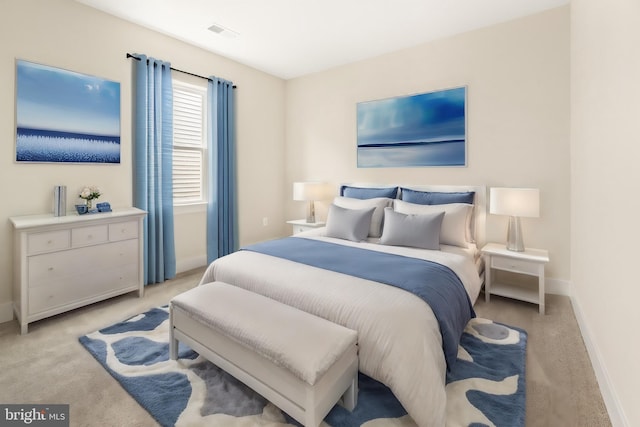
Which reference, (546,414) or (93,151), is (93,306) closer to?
(93,151)

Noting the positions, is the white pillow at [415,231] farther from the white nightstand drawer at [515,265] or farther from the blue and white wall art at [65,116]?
the blue and white wall art at [65,116]

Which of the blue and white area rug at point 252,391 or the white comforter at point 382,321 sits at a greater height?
the white comforter at point 382,321

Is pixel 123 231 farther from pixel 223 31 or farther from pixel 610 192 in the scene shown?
pixel 610 192

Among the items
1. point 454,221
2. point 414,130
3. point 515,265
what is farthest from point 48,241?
point 515,265

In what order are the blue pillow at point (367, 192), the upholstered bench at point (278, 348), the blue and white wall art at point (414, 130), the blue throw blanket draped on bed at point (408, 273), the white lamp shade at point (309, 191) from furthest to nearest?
the white lamp shade at point (309, 191) < the blue pillow at point (367, 192) < the blue and white wall art at point (414, 130) < the blue throw blanket draped on bed at point (408, 273) < the upholstered bench at point (278, 348)

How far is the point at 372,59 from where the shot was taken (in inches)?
154

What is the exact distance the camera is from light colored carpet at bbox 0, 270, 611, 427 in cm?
152

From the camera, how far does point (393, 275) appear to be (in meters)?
1.92

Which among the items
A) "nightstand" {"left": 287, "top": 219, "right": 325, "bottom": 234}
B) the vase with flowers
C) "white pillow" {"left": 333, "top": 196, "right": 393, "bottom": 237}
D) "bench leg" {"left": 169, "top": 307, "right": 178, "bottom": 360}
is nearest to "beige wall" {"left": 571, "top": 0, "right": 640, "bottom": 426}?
"white pillow" {"left": 333, "top": 196, "right": 393, "bottom": 237}

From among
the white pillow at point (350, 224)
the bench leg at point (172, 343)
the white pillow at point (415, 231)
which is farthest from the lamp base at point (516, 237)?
Result: the bench leg at point (172, 343)

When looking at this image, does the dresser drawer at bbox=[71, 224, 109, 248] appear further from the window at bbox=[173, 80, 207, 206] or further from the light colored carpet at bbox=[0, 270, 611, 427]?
the window at bbox=[173, 80, 207, 206]

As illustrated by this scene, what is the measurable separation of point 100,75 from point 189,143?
42.4 inches

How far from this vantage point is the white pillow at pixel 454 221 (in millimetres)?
2830

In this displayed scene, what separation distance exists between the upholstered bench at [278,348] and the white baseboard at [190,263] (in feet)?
6.54
